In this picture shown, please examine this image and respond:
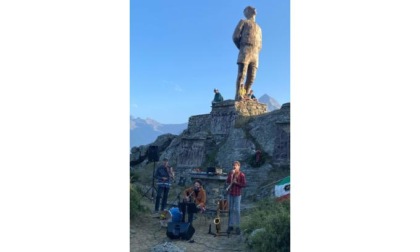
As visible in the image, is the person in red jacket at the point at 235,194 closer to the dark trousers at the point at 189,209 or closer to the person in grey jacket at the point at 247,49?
the dark trousers at the point at 189,209

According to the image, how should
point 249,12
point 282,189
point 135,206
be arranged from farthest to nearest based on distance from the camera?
point 249,12 → point 282,189 → point 135,206

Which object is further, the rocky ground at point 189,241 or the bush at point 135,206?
the bush at point 135,206

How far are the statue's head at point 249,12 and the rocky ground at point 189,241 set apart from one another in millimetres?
3975

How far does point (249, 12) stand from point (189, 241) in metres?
4.85

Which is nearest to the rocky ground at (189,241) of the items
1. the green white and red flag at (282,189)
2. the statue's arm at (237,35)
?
the green white and red flag at (282,189)

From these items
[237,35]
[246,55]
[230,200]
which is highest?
[237,35]

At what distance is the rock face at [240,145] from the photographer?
403 inches

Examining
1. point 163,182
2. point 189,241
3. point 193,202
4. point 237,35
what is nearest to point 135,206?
point 163,182

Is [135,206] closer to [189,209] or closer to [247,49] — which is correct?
[189,209]

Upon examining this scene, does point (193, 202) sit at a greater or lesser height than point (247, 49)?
lesser

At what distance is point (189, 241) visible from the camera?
6406 millimetres

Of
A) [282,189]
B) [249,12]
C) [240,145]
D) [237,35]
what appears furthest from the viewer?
[237,35]
